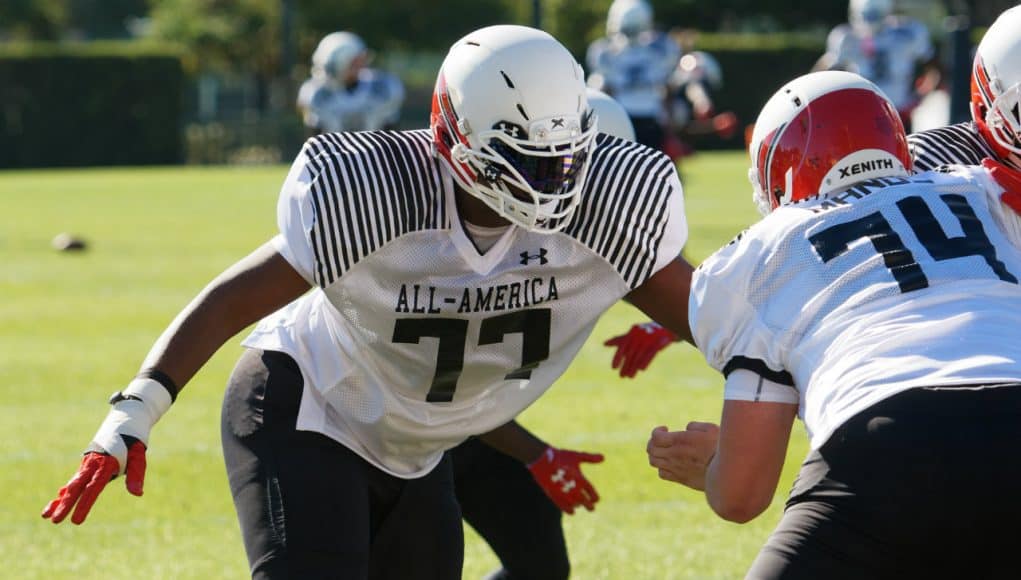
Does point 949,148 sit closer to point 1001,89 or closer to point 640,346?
point 1001,89

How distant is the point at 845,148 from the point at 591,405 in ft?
14.6

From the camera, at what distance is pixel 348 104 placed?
1792 centimetres

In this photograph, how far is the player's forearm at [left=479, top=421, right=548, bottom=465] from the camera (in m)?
4.17

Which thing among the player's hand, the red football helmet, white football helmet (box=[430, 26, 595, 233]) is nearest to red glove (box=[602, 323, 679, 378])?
white football helmet (box=[430, 26, 595, 233])

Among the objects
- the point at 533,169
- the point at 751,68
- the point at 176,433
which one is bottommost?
the point at 751,68

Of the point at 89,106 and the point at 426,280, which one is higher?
the point at 426,280

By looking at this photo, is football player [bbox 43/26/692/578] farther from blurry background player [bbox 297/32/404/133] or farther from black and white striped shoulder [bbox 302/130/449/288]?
blurry background player [bbox 297/32/404/133]

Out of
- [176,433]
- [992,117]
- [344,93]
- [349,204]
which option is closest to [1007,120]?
[992,117]

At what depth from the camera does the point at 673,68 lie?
1733cm

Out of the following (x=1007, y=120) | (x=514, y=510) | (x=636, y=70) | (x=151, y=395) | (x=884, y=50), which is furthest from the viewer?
(x=884, y=50)

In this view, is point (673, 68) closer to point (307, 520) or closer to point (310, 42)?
point (307, 520)

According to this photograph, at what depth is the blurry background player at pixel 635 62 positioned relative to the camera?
1581 cm

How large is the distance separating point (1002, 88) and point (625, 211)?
31.5 inches

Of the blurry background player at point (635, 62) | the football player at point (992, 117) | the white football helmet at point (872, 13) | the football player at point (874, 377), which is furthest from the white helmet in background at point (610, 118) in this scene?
the white football helmet at point (872, 13)
